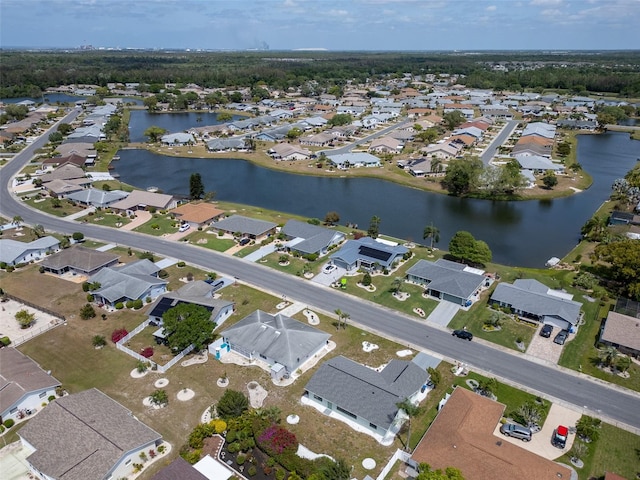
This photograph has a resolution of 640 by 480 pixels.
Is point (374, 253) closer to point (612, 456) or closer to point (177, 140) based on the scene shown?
point (612, 456)

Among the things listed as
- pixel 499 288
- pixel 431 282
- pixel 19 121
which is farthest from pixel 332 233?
pixel 19 121

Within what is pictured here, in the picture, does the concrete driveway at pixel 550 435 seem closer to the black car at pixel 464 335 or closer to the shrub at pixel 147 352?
the black car at pixel 464 335

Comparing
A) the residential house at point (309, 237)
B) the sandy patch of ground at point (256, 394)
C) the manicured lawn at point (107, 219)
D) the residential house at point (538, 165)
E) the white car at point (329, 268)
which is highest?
the residential house at point (538, 165)

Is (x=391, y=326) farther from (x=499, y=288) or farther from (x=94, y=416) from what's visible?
(x=94, y=416)

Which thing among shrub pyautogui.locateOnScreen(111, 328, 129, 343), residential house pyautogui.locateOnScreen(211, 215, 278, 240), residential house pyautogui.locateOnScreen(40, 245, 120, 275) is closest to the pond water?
residential house pyautogui.locateOnScreen(211, 215, 278, 240)

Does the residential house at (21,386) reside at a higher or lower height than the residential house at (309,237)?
lower

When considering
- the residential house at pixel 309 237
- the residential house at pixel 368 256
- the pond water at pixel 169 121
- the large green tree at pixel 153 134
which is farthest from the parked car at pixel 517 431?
the pond water at pixel 169 121

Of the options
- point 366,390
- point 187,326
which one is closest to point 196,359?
point 187,326
